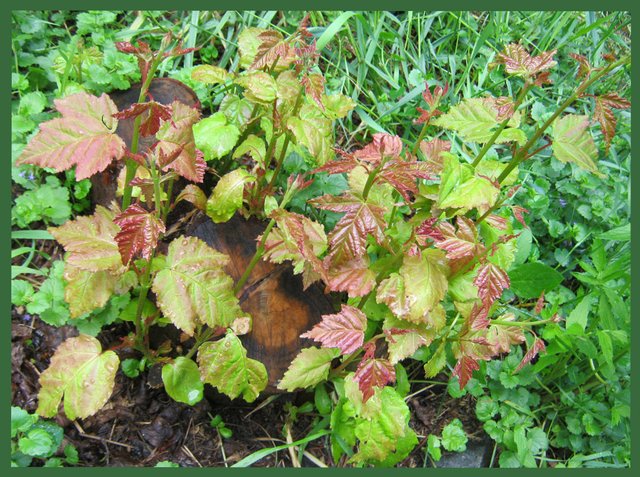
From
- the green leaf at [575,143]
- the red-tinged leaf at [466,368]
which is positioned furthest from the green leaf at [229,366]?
the green leaf at [575,143]

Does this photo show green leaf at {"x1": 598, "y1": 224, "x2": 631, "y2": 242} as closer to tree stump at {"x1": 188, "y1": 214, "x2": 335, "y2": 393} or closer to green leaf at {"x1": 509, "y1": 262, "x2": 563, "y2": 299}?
green leaf at {"x1": 509, "y1": 262, "x2": 563, "y2": 299}

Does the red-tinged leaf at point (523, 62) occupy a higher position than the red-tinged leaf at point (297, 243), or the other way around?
the red-tinged leaf at point (523, 62)

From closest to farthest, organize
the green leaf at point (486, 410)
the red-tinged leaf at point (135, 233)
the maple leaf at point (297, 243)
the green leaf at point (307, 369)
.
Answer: the red-tinged leaf at point (135, 233) < the maple leaf at point (297, 243) < the green leaf at point (307, 369) < the green leaf at point (486, 410)

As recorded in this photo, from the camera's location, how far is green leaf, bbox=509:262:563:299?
1.97m

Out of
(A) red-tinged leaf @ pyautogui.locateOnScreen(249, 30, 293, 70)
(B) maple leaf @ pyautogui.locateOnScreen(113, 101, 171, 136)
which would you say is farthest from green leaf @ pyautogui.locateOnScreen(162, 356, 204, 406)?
(A) red-tinged leaf @ pyautogui.locateOnScreen(249, 30, 293, 70)

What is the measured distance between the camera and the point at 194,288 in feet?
5.46

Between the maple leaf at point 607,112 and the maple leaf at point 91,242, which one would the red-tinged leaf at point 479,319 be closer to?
the maple leaf at point 607,112

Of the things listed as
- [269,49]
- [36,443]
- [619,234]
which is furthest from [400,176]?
[36,443]

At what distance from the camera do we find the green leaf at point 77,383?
65.1 inches

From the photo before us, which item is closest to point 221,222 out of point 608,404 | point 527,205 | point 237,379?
point 237,379

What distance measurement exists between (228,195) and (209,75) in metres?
0.48

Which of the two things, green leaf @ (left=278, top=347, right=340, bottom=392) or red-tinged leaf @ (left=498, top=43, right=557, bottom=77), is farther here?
green leaf @ (left=278, top=347, right=340, bottom=392)

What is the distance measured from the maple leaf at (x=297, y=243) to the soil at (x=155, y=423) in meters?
0.57

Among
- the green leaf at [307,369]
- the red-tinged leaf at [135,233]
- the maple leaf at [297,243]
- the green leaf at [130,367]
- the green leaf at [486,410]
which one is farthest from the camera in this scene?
the green leaf at [486,410]
